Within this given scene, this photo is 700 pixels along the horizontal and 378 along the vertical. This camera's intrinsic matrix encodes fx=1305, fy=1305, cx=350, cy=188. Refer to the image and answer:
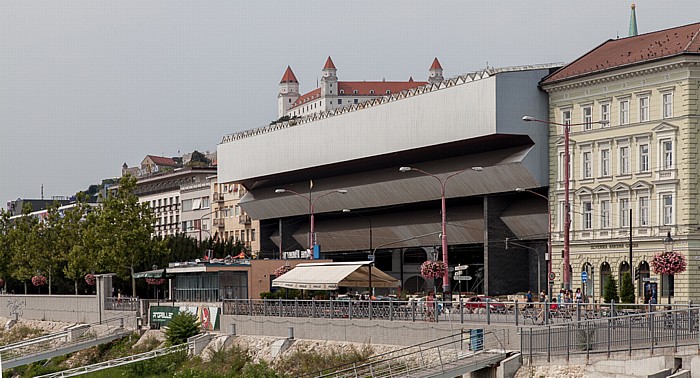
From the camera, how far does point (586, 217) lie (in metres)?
85.6

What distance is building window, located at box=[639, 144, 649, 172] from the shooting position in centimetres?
8050

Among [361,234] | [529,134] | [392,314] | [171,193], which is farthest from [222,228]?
[392,314]

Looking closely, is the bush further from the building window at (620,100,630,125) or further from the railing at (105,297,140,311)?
the building window at (620,100,630,125)

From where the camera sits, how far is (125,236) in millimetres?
90750

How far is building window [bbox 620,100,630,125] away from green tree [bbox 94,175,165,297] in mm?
33707

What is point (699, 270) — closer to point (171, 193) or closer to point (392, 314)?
point (392, 314)

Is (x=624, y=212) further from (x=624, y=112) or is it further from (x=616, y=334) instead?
(x=616, y=334)

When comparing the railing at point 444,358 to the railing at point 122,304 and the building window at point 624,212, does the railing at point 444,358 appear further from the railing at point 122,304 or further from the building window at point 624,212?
the building window at point 624,212

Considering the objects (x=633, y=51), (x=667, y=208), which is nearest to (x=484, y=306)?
(x=667, y=208)

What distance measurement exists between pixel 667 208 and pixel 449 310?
106 ft

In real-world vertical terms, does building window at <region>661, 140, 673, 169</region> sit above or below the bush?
above

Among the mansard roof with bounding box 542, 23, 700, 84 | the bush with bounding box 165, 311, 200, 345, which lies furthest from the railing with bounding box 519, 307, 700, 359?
the mansard roof with bounding box 542, 23, 700, 84

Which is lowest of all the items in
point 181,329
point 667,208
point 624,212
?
point 181,329

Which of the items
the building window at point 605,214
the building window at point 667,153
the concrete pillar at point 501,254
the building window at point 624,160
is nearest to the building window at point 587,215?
the building window at point 605,214
